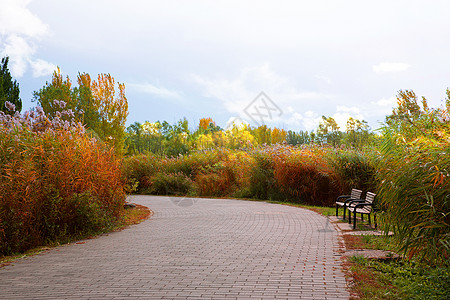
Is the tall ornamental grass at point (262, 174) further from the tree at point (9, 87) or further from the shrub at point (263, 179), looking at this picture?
the tree at point (9, 87)

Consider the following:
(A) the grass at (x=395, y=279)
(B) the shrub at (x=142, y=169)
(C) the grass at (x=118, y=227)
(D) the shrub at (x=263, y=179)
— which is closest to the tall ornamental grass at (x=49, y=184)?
(C) the grass at (x=118, y=227)

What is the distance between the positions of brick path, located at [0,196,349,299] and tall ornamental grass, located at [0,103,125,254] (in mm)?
839

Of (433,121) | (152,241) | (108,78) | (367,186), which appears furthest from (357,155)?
(108,78)

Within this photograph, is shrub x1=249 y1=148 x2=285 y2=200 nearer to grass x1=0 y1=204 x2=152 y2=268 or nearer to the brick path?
grass x1=0 y1=204 x2=152 y2=268

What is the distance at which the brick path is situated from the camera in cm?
488

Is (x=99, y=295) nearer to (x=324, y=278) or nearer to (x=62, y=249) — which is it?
(x=324, y=278)

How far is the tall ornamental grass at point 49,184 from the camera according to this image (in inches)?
314

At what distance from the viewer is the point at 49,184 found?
8391mm

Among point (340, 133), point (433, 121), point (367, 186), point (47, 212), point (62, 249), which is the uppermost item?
point (340, 133)

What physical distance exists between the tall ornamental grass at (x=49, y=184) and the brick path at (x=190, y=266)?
84 cm

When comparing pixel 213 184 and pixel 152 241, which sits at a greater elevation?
pixel 213 184

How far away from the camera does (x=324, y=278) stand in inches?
212

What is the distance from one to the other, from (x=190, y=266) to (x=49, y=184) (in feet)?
13.3

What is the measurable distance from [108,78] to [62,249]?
28464 mm
